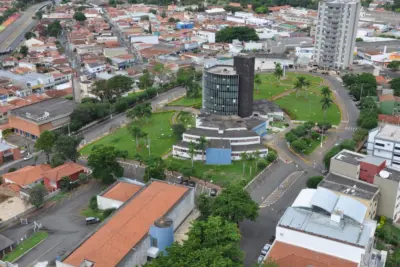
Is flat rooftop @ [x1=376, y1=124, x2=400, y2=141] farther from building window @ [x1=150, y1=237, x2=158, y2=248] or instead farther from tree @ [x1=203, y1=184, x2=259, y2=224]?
building window @ [x1=150, y1=237, x2=158, y2=248]

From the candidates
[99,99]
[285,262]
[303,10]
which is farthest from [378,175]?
[303,10]

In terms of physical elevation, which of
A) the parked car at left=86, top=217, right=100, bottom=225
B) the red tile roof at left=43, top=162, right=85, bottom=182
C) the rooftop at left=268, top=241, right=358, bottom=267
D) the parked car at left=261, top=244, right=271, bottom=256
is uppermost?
the rooftop at left=268, top=241, right=358, bottom=267

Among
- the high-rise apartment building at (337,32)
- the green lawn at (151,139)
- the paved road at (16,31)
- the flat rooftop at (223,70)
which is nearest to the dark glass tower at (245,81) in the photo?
the flat rooftop at (223,70)

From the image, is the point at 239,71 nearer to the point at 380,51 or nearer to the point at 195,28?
the point at 380,51

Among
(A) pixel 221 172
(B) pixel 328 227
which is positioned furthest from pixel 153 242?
(A) pixel 221 172

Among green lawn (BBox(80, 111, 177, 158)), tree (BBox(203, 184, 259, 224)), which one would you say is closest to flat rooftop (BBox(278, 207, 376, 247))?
tree (BBox(203, 184, 259, 224))

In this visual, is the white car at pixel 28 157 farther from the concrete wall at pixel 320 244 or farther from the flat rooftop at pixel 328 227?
the concrete wall at pixel 320 244
